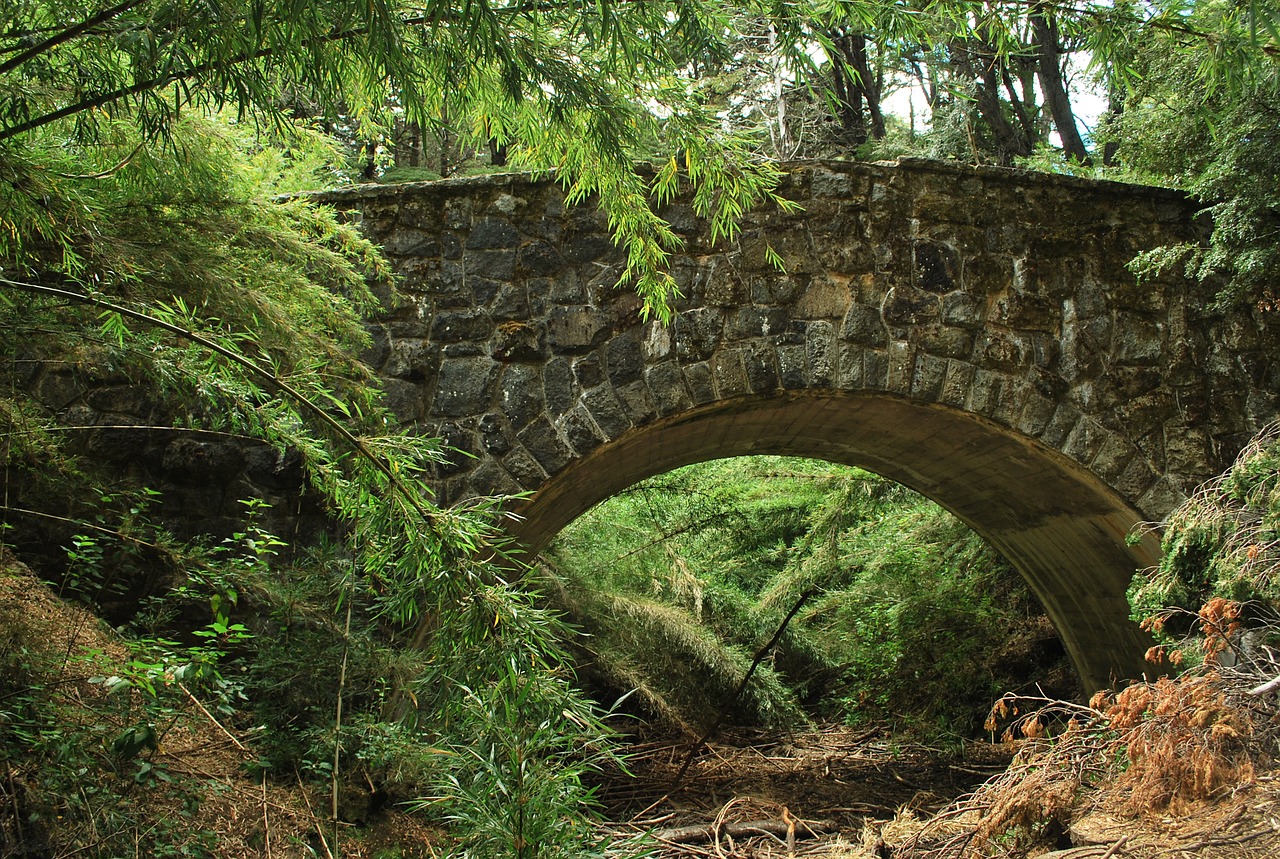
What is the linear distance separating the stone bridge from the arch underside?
0.03m

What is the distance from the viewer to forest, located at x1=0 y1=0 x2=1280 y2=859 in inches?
69.7

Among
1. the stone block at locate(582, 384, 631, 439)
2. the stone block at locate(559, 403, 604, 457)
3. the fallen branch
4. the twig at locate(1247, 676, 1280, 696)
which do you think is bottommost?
the fallen branch

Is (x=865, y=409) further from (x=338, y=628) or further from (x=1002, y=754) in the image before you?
(x=1002, y=754)

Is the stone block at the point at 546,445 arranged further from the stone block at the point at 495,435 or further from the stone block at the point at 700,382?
the stone block at the point at 700,382

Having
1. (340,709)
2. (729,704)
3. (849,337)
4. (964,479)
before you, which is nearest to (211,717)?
(340,709)

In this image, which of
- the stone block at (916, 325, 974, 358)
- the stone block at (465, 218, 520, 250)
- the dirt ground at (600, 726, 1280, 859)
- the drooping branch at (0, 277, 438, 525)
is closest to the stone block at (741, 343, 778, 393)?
the stone block at (916, 325, 974, 358)

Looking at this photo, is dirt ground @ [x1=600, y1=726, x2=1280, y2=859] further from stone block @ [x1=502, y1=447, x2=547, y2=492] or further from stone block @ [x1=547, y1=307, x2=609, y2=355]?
stone block @ [x1=547, y1=307, x2=609, y2=355]

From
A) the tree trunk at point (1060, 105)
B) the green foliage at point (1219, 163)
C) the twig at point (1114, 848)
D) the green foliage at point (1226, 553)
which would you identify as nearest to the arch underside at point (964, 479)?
the green foliage at point (1226, 553)

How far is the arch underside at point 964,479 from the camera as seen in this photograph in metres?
3.99

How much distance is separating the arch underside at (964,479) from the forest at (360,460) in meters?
0.50

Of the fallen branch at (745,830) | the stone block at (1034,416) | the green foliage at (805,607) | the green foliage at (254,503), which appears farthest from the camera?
the green foliage at (805,607)

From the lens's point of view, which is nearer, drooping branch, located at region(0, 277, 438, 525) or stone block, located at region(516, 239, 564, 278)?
drooping branch, located at region(0, 277, 438, 525)

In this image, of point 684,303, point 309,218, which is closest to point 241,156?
point 309,218

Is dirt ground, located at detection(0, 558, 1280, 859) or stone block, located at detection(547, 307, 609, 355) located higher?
stone block, located at detection(547, 307, 609, 355)
